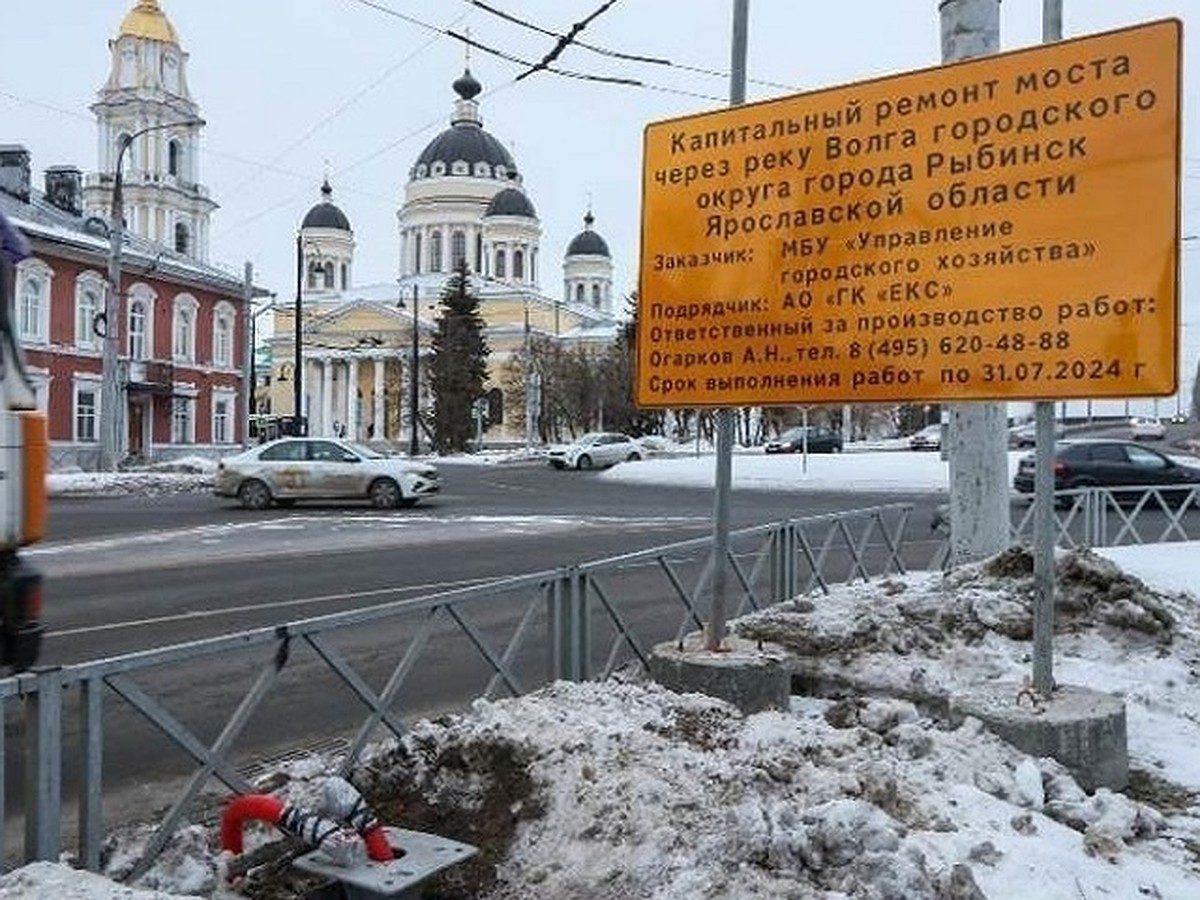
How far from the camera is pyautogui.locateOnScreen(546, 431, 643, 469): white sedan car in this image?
168ft

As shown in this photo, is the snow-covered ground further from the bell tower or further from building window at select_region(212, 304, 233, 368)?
the bell tower

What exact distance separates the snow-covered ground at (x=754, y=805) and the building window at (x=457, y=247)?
332ft

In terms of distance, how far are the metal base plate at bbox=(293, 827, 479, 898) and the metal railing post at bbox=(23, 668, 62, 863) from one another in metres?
0.79

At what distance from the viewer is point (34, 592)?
3.92m

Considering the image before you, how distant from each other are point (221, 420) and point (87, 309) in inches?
444

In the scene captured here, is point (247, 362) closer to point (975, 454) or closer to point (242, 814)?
point (975, 454)

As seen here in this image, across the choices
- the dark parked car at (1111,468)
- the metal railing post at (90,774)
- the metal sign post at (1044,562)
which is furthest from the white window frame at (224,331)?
the metal railing post at (90,774)

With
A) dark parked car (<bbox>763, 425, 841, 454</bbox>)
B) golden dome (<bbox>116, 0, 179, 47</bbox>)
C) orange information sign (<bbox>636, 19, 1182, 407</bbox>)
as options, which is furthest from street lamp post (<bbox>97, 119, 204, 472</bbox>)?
golden dome (<bbox>116, 0, 179, 47</bbox>)

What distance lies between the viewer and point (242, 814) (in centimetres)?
423

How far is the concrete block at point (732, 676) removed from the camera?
6188 millimetres

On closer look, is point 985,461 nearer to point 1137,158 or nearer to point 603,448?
point 1137,158

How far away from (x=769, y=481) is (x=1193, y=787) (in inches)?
1304

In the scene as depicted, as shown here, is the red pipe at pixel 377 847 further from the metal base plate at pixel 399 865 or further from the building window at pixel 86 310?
the building window at pixel 86 310

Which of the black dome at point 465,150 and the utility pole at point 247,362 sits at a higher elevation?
the black dome at point 465,150
